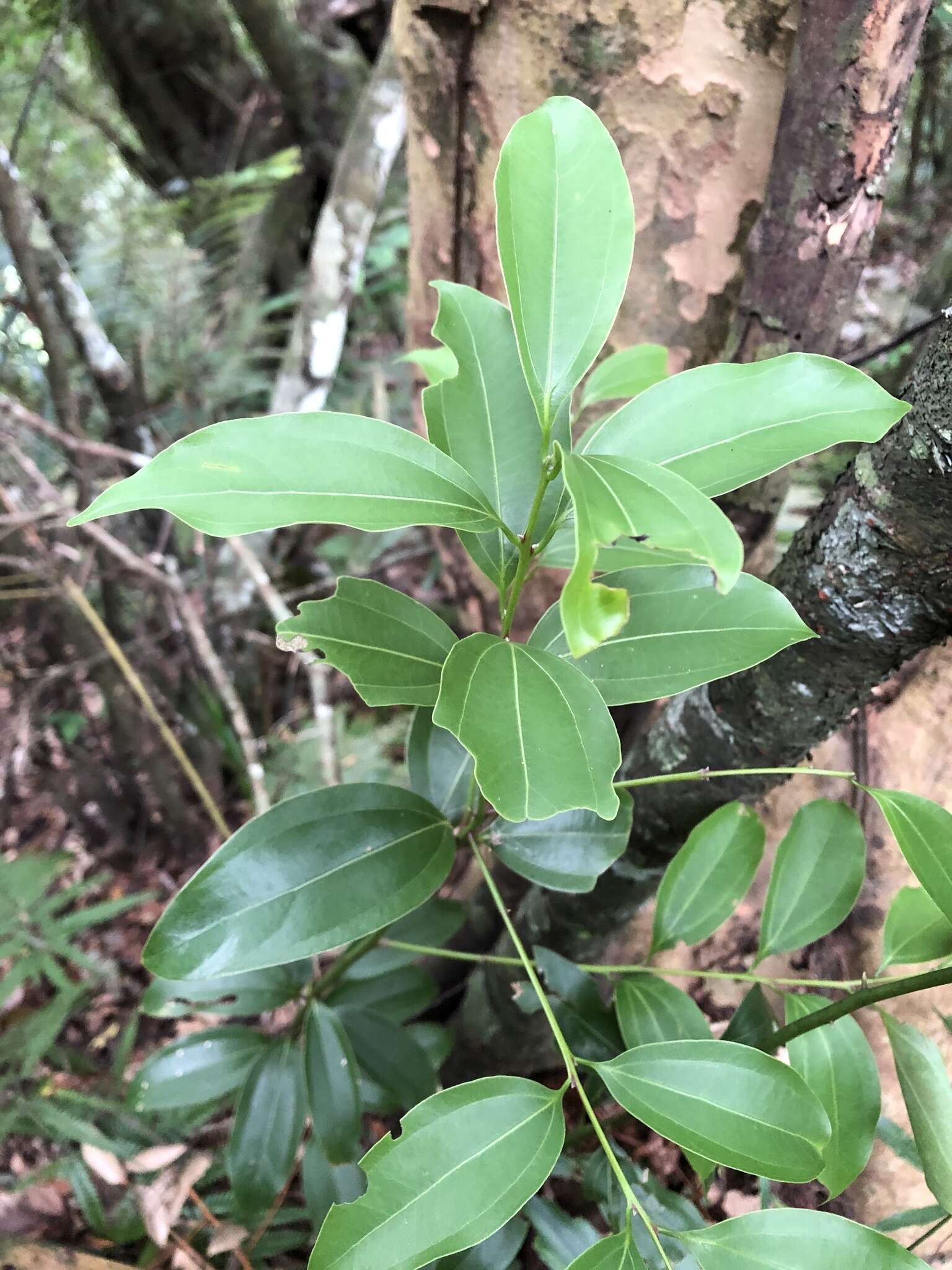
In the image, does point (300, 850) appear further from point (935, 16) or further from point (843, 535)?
point (935, 16)

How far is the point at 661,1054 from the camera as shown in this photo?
441mm

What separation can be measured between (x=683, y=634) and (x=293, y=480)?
247mm

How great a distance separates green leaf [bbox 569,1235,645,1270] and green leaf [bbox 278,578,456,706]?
0.33 metres

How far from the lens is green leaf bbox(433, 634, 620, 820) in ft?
1.06

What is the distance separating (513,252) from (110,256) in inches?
70.1

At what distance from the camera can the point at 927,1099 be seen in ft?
1.44

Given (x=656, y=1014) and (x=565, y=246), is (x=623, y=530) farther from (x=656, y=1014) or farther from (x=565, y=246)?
(x=656, y=1014)

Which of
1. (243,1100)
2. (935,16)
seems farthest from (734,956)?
(935,16)

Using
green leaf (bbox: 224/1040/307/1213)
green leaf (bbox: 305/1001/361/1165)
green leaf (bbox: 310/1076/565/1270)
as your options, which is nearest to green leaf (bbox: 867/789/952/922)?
green leaf (bbox: 310/1076/565/1270)

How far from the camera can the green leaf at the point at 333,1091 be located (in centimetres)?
69

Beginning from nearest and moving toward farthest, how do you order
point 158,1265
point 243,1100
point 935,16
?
point 935,16, point 243,1100, point 158,1265

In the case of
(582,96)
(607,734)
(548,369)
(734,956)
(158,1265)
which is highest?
(582,96)

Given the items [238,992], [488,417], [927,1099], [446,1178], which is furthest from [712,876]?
[238,992]

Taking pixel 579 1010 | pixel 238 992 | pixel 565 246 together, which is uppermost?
pixel 565 246
